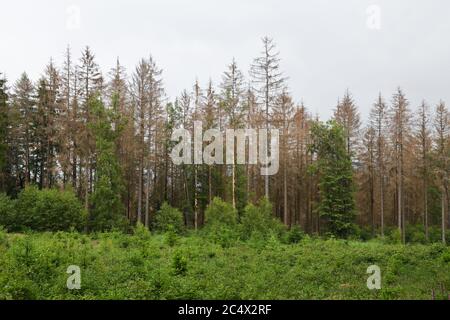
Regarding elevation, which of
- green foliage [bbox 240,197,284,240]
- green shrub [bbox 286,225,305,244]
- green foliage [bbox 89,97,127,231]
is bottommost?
green shrub [bbox 286,225,305,244]

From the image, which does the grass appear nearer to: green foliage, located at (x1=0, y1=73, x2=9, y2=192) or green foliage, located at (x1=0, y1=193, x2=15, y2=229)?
green foliage, located at (x1=0, y1=193, x2=15, y2=229)

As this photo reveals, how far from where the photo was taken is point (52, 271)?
12773mm

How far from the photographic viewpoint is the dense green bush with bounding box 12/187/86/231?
2702cm

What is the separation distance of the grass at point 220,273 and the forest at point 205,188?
3.6 inches

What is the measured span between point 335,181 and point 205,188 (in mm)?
12582

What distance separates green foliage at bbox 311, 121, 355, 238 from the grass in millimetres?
14178

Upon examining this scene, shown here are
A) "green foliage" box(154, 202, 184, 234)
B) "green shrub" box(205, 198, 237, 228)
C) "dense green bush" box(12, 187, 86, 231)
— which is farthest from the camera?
"green foliage" box(154, 202, 184, 234)

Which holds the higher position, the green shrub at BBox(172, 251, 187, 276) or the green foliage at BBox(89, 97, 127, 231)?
the green foliage at BBox(89, 97, 127, 231)

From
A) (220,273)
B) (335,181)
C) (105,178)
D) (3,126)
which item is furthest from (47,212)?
(335,181)

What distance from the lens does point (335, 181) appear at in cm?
3453

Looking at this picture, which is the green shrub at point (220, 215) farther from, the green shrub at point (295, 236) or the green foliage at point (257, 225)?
the green shrub at point (295, 236)

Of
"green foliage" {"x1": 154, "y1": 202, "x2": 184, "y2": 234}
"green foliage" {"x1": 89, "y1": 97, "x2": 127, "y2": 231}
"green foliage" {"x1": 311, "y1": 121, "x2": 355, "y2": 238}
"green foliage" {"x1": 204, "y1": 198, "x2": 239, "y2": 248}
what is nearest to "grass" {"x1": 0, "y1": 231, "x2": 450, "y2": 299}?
"green foliage" {"x1": 204, "y1": 198, "x2": 239, "y2": 248}

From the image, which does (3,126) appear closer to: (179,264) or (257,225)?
(257,225)

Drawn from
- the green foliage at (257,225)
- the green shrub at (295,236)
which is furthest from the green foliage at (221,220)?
the green shrub at (295,236)
